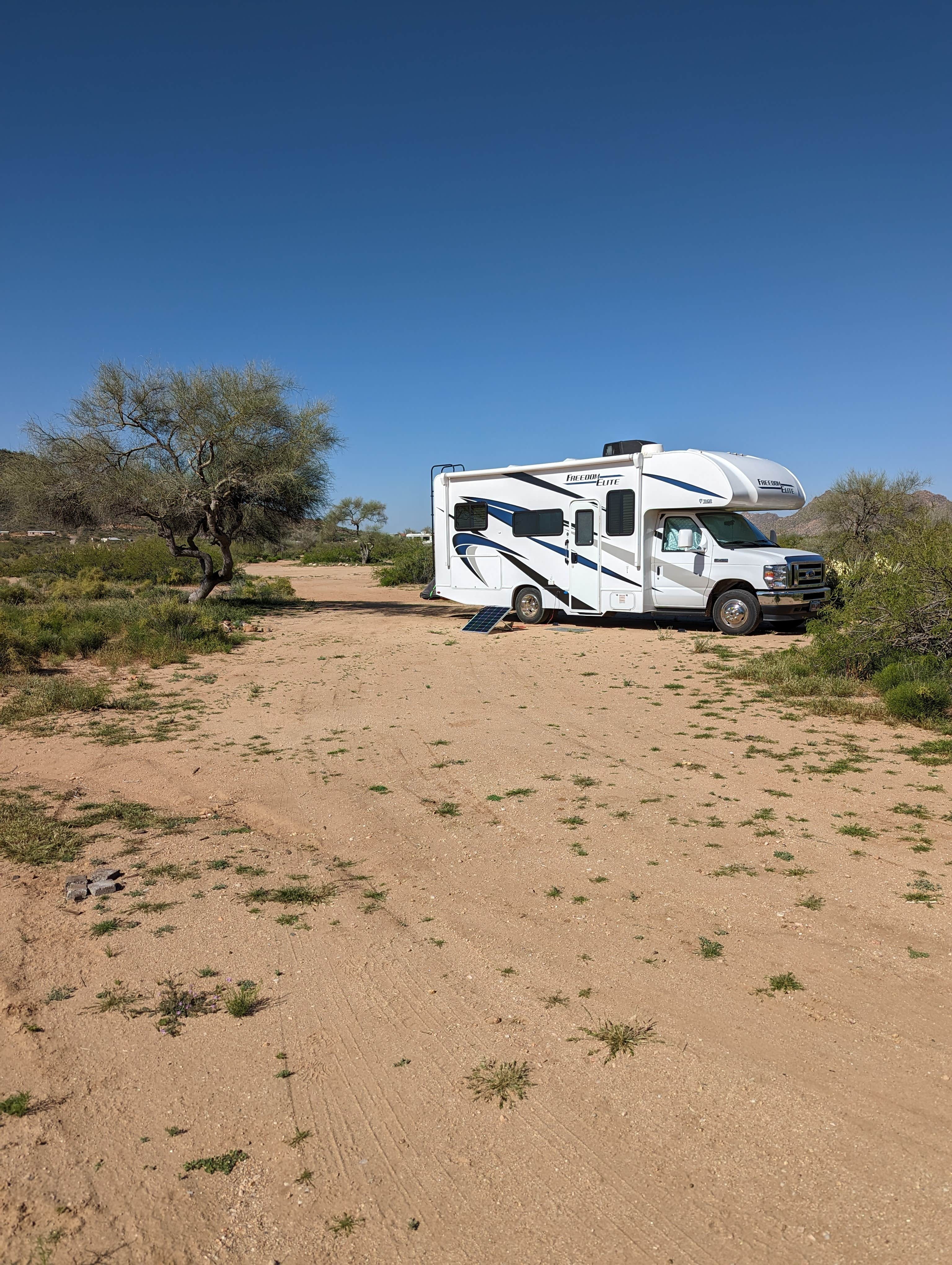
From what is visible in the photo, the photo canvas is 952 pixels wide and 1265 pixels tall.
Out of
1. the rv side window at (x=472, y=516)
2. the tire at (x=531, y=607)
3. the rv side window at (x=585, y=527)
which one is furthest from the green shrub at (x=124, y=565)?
the rv side window at (x=585, y=527)

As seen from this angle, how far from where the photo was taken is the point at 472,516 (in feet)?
59.6

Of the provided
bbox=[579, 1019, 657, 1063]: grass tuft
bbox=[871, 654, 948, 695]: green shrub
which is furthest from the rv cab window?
bbox=[579, 1019, 657, 1063]: grass tuft

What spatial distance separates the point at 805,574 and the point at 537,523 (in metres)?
5.40

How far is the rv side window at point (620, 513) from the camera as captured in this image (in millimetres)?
15578

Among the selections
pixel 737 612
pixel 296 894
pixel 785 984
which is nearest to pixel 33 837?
pixel 296 894

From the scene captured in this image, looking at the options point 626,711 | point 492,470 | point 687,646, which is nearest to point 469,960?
point 626,711

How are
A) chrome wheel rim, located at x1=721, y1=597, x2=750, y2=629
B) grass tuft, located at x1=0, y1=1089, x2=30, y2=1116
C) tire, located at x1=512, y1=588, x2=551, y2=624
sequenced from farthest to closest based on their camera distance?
tire, located at x1=512, y1=588, x2=551, y2=624, chrome wheel rim, located at x1=721, y1=597, x2=750, y2=629, grass tuft, located at x1=0, y1=1089, x2=30, y2=1116

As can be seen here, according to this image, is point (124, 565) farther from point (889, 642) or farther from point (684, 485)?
point (889, 642)

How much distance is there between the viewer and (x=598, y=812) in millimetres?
5895

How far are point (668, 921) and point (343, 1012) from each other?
5.76 feet

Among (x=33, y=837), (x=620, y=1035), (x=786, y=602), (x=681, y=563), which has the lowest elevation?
(x=620, y=1035)

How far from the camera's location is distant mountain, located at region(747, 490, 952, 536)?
22125mm

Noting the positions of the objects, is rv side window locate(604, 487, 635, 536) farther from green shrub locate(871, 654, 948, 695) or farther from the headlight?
green shrub locate(871, 654, 948, 695)

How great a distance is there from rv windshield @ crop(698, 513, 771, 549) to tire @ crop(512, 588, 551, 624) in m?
3.92
